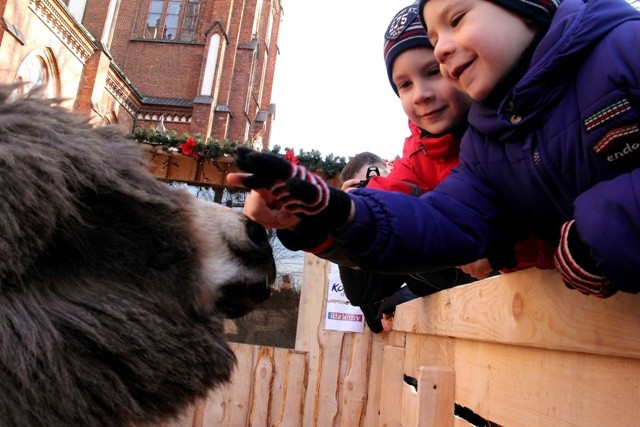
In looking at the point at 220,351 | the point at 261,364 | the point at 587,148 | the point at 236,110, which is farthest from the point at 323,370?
the point at 236,110

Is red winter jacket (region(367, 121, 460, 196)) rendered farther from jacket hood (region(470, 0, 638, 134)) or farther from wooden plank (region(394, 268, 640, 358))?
jacket hood (region(470, 0, 638, 134))

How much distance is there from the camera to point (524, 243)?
1480 millimetres

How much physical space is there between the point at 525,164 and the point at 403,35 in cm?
93

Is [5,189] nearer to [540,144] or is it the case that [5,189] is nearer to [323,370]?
[540,144]

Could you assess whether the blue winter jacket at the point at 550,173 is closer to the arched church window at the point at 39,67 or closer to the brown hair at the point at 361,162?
the brown hair at the point at 361,162

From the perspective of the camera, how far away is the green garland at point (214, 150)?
4.88 metres

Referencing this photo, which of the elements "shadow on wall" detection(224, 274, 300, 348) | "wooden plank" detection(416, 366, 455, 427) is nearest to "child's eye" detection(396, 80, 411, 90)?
"wooden plank" detection(416, 366, 455, 427)

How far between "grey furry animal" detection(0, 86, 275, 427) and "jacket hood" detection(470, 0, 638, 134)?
0.75 m

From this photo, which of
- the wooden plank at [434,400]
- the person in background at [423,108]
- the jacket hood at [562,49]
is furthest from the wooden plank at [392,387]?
the jacket hood at [562,49]

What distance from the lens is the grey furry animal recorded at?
107cm

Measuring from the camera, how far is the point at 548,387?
3.58ft

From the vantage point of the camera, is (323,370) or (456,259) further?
(323,370)

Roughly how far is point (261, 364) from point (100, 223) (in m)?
3.56

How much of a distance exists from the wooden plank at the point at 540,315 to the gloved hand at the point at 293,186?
1.58ft
